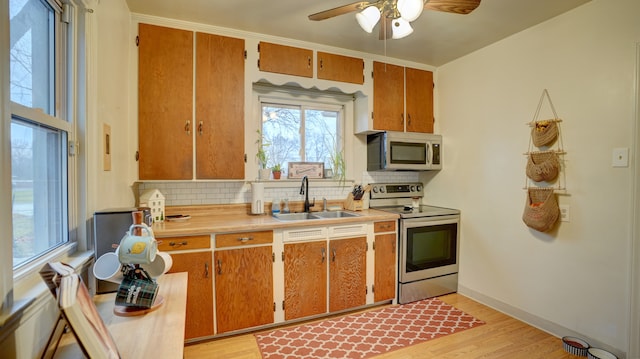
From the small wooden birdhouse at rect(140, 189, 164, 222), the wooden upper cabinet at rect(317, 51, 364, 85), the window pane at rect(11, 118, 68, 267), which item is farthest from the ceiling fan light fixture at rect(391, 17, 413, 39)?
the small wooden birdhouse at rect(140, 189, 164, 222)

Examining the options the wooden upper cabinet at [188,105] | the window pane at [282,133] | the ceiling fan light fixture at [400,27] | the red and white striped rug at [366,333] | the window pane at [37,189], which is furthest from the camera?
the window pane at [282,133]

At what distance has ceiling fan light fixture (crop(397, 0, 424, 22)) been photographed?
63.0 inches

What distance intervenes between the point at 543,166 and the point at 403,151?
1243mm

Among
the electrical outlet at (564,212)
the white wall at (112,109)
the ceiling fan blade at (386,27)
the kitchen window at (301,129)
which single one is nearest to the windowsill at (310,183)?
the kitchen window at (301,129)

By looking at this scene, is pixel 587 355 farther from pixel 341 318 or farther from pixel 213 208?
pixel 213 208

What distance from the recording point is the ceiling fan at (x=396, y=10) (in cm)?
164

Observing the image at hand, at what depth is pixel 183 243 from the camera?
2162mm

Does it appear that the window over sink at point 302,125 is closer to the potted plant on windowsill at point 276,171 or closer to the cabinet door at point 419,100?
the potted plant on windowsill at point 276,171

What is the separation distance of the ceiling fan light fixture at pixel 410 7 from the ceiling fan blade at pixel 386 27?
237 millimetres

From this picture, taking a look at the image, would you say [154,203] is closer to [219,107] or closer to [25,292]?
[219,107]

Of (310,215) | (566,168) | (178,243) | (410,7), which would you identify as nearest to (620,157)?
(566,168)

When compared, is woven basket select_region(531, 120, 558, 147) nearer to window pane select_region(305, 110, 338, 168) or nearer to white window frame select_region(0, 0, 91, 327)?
window pane select_region(305, 110, 338, 168)

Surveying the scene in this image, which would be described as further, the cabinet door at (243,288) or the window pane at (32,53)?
the cabinet door at (243,288)

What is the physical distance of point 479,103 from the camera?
9.83ft
